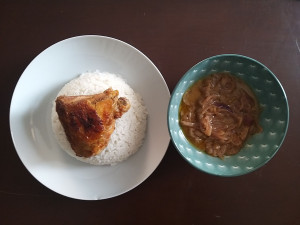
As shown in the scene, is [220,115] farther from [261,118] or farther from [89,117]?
[89,117]

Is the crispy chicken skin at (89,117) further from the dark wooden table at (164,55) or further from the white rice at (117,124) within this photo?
the dark wooden table at (164,55)

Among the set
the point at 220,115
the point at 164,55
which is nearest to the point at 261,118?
the point at 220,115

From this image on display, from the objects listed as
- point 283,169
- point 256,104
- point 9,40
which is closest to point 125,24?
point 9,40

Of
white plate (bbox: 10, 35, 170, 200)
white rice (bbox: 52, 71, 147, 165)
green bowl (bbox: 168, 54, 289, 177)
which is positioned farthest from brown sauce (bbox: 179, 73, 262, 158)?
white rice (bbox: 52, 71, 147, 165)

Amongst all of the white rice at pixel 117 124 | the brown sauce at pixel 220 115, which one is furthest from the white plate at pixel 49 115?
the brown sauce at pixel 220 115

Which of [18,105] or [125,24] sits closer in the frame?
[18,105]

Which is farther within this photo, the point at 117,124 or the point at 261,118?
the point at 117,124

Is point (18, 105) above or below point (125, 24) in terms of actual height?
below

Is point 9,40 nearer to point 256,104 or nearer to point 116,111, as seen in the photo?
point 116,111
